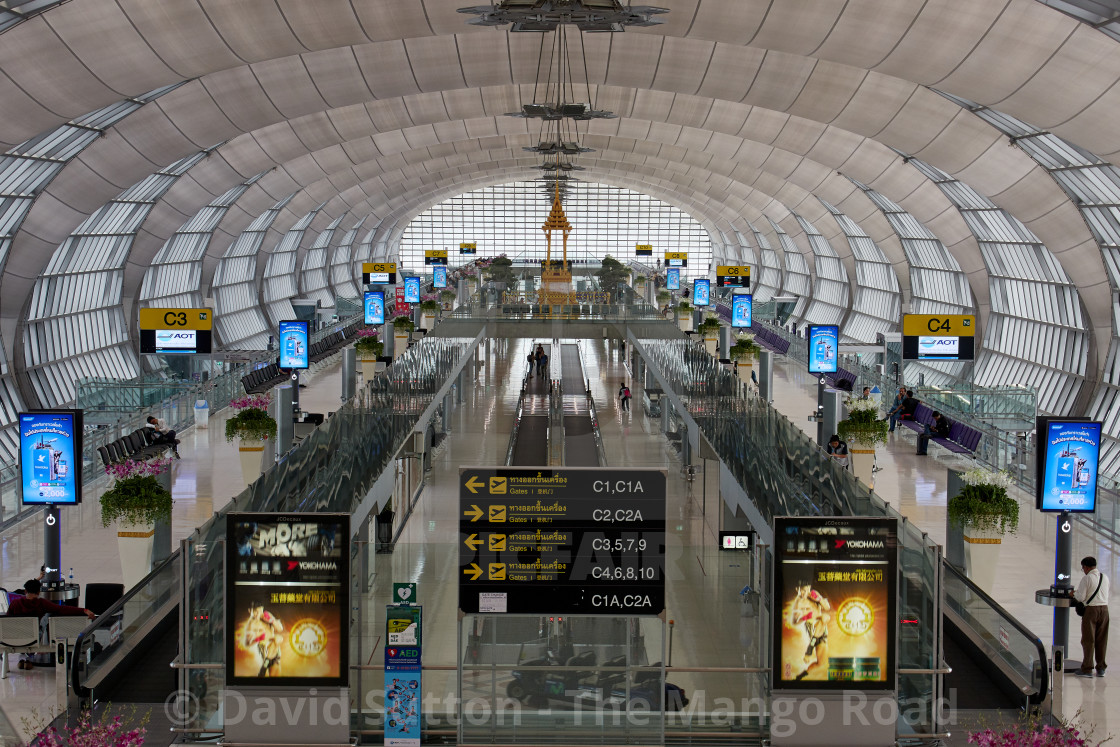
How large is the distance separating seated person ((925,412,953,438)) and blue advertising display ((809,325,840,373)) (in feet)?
18.9

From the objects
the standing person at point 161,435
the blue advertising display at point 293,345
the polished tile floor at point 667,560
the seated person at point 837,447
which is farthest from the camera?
the blue advertising display at point 293,345

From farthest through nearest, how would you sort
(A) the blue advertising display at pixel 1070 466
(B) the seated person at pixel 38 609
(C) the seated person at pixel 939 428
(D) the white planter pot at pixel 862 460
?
(C) the seated person at pixel 939 428, (D) the white planter pot at pixel 862 460, (A) the blue advertising display at pixel 1070 466, (B) the seated person at pixel 38 609

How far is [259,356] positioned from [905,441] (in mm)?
27684

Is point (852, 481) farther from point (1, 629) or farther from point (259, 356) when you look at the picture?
point (259, 356)

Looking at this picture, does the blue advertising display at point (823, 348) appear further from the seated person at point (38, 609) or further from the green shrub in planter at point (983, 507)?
the seated person at point (38, 609)

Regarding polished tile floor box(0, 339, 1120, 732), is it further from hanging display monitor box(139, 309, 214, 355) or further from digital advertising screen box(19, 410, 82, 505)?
hanging display monitor box(139, 309, 214, 355)

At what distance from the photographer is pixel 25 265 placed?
127ft

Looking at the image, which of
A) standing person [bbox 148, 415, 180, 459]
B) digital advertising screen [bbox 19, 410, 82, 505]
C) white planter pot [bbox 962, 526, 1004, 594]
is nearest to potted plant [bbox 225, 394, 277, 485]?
standing person [bbox 148, 415, 180, 459]

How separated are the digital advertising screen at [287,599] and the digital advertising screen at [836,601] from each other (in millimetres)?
3461

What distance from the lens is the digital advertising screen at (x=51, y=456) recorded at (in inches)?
541

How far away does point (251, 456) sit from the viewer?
2153 centimetres

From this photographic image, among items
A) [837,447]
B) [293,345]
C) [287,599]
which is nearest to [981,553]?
[837,447]

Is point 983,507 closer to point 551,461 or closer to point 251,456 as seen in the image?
point 251,456

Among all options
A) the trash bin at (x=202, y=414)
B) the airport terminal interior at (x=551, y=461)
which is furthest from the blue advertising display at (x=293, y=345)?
the trash bin at (x=202, y=414)
